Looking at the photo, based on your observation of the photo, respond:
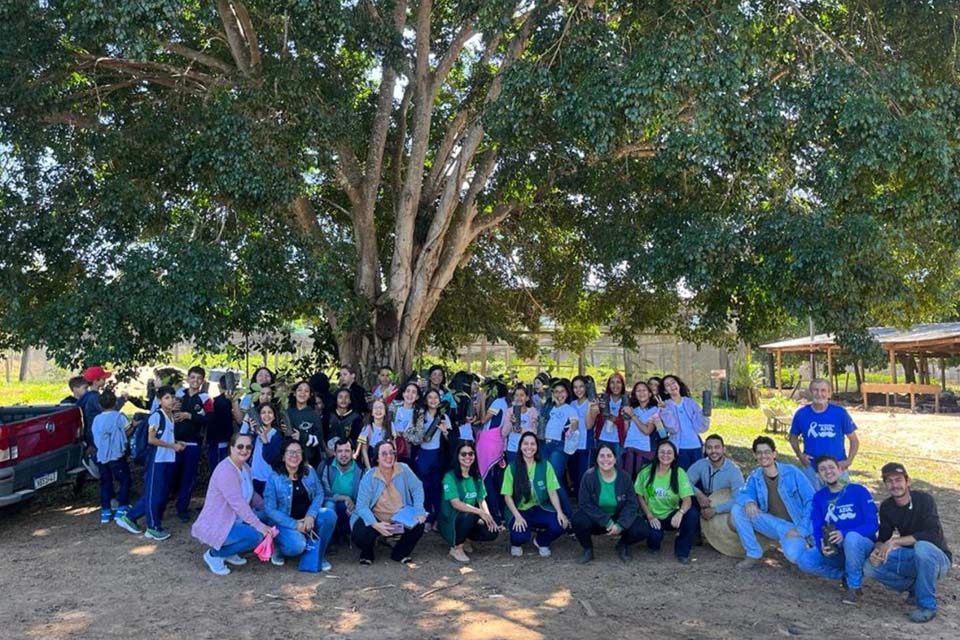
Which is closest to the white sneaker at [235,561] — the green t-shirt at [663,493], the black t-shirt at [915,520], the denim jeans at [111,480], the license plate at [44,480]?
the denim jeans at [111,480]

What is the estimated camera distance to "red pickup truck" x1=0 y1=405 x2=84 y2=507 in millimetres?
6621

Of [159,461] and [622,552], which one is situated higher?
[159,461]

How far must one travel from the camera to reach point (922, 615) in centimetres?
491

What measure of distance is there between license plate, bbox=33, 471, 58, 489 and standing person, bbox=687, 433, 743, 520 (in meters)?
5.73

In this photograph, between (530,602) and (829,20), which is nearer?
(530,602)

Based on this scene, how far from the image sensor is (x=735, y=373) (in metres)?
21.6

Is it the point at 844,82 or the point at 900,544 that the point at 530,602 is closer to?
the point at 900,544

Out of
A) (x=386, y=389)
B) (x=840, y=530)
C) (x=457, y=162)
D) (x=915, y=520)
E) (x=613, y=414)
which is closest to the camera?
(x=915, y=520)

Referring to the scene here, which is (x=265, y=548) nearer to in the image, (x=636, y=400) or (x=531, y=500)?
(x=531, y=500)

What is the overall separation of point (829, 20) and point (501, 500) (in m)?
7.31

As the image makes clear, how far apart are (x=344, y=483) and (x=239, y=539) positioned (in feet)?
3.14

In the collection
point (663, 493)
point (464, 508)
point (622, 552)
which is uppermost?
point (663, 493)

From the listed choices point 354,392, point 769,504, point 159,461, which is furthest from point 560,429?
point 159,461

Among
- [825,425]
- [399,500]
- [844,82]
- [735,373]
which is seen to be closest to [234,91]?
[399,500]
